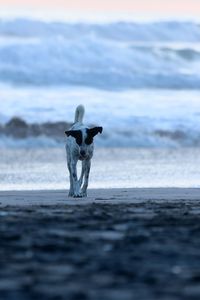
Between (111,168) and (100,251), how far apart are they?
16061 millimetres

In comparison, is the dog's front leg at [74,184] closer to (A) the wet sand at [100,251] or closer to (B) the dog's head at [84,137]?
(B) the dog's head at [84,137]

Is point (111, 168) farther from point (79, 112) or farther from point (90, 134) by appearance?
point (90, 134)

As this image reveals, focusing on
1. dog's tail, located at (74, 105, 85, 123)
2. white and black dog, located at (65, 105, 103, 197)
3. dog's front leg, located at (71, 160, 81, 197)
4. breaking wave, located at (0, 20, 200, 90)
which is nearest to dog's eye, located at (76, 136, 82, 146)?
white and black dog, located at (65, 105, 103, 197)

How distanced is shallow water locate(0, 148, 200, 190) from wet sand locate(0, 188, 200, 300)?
21.3ft

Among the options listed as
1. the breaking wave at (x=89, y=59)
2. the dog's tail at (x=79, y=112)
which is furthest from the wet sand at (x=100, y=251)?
the breaking wave at (x=89, y=59)

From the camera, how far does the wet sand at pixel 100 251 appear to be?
22.6ft

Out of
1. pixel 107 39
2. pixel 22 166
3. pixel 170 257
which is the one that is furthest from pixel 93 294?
pixel 107 39

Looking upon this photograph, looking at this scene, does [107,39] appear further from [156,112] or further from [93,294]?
[93,294]

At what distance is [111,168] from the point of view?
24531mm

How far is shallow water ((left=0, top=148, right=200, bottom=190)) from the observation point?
19656mm

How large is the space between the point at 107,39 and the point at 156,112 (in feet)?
52.8

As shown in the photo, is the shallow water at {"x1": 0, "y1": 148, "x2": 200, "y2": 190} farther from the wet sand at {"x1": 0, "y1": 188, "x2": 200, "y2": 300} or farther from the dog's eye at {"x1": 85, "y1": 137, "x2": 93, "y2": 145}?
the wet sand at {"x1": 0, "y1": 188, "x2": 200, "y2": 300}

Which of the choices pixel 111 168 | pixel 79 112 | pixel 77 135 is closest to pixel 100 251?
pixel 77 135

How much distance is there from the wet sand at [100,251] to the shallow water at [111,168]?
21.3 feet
